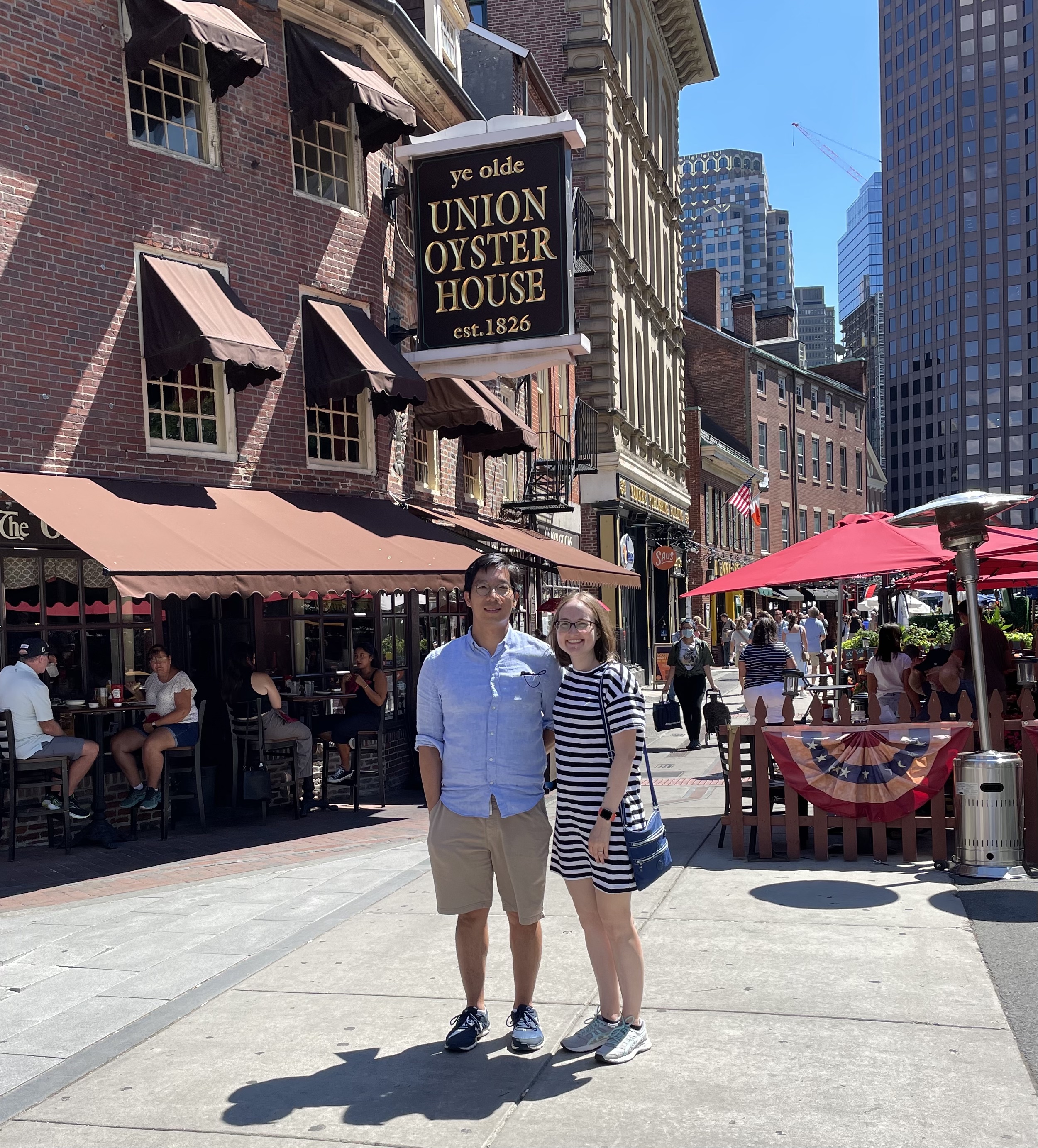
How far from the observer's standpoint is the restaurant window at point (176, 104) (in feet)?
35.2

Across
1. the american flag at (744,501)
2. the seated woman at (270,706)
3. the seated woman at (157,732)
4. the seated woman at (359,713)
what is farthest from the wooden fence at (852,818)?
the american flag at (744,501)

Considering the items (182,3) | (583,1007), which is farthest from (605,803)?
(182,3)

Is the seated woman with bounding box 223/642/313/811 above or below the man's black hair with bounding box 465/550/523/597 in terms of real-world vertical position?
below

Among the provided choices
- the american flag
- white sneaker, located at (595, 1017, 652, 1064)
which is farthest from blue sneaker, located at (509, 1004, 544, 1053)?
the american flag

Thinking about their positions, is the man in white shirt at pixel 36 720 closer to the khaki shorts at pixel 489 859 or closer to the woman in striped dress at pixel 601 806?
the khaki shorts at pixel 489 859

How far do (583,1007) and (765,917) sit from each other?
5.82ft

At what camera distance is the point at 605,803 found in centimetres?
423

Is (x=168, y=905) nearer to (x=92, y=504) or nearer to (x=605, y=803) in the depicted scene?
(x=92, y=504)

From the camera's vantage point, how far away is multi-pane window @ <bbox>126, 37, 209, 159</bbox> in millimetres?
10727

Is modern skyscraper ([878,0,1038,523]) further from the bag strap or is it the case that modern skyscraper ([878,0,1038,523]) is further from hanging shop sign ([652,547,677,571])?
the bag strap

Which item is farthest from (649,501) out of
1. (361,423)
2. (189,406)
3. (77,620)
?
(77,620)

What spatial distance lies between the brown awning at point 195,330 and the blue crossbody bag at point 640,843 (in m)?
6.93

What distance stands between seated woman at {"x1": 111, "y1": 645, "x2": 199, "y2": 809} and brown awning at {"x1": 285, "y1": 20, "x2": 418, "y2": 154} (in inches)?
237

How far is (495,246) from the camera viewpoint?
13.4 metres
